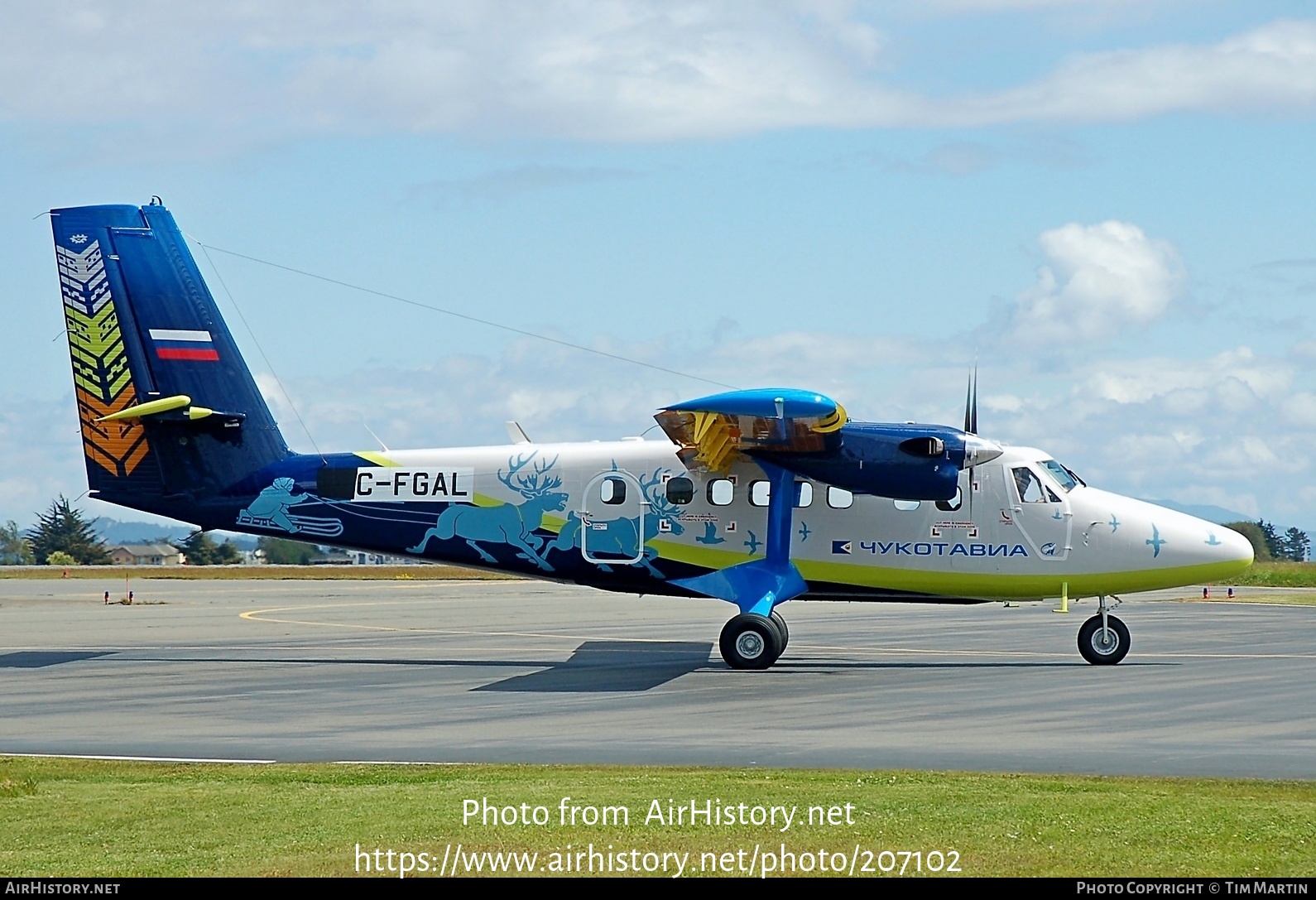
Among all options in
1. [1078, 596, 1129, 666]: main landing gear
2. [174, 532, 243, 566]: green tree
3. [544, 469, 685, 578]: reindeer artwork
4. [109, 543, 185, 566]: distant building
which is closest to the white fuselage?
[544, 469, 685, 578]: reindeer artwork

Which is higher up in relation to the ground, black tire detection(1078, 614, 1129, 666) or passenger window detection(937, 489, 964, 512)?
passenger window detection(937, 489, 964, 512)

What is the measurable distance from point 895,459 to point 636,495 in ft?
13.3

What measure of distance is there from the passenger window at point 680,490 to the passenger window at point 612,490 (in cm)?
73

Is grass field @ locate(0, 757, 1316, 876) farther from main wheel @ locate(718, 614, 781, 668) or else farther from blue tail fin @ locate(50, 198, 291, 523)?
blue tail fin @ locate(50, 198, 291, 523)

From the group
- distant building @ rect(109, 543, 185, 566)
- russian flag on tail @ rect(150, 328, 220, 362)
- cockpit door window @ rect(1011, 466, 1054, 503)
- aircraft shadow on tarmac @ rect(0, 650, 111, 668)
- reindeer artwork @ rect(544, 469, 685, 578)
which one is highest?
russian flag on tail @ rect(150, 328, 220, 362)

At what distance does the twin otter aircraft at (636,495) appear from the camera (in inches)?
822

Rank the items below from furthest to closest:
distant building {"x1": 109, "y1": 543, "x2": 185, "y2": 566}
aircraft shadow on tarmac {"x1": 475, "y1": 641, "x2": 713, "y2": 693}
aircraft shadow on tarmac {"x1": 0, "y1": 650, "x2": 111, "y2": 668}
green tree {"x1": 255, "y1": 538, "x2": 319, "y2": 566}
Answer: distant building {"x1": 109, "y1": 543, "x2": 185, "y2": 566}
green tree {"x1": 255, "y1": 538, "x2": 319, "y2": 566}
aircraft shadow on tarmac {"x1": 0, "y1": 650, "x2": 111, "y2": 668}
aircraft shadow on tarmac {"x1": 475, "y1": 641, "x2": 713, "y2": 693}

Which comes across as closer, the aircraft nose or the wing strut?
the wing strut

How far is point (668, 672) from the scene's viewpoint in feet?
67.6

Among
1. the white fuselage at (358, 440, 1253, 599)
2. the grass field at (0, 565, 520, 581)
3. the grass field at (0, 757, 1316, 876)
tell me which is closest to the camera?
the grass field at (0, 757, 1316, 876)

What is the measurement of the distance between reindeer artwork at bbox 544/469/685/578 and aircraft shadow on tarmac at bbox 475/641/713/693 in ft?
4.75

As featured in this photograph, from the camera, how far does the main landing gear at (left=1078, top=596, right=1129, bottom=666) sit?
21.1 meters

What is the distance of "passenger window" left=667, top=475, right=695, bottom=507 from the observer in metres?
21.8

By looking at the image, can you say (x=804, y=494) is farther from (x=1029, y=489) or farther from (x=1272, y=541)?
(x=1272, y=541)
